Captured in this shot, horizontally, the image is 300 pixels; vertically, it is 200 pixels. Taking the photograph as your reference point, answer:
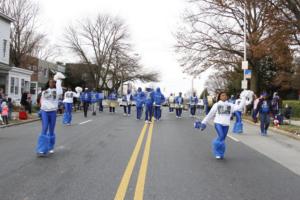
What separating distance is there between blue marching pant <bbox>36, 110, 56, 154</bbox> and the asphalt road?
1.00 ft

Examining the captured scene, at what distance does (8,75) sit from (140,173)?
2837 centimetres

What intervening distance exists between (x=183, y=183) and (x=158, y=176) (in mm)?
695

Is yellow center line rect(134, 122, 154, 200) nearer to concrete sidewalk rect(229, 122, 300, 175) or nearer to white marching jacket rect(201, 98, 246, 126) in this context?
white marching jacket rect(201, 98, 246, 126)

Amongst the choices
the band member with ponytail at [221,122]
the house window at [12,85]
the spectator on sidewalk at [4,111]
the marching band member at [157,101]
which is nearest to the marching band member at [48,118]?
the band member with ponytail at [221,122]

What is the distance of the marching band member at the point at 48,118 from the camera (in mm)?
10477

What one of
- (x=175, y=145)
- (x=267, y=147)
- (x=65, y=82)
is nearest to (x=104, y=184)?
(x=175, y=145)

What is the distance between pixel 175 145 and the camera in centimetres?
1309

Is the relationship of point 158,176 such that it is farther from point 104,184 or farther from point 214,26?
point 214,26

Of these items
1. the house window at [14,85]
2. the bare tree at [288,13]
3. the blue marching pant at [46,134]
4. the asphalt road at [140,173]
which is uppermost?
the bare tree at [288,13]

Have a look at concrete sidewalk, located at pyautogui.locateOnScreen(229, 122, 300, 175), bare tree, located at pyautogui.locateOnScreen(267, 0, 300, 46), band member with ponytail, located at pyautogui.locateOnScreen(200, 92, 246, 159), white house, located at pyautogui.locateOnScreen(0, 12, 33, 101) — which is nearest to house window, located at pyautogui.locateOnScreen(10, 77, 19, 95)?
white house, located at pyautogui.locateOnScreen(0, 12, 33, 101)

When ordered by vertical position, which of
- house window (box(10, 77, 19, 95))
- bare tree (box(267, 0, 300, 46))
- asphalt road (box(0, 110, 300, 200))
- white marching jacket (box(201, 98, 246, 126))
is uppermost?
bare tree (box(267, 0, 300, 46))

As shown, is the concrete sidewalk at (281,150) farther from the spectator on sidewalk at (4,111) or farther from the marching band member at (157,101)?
the spectator on sidewalk at (4,111)

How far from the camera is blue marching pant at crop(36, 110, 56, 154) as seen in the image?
10.5 meters

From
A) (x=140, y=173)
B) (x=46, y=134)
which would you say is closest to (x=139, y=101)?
(x=46, y=134)
